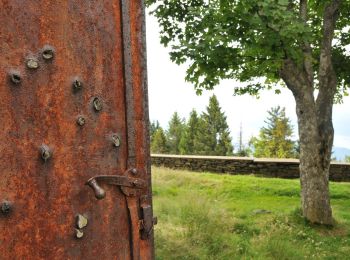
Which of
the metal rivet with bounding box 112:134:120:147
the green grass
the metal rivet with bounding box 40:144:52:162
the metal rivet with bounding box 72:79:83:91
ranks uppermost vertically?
the metal rivet with bounding box 72:79:83:91

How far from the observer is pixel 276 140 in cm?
5803

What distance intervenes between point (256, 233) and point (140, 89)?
7.92 metres

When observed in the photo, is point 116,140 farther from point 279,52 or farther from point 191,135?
point 191,135

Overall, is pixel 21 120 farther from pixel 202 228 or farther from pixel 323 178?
pixel 323 178

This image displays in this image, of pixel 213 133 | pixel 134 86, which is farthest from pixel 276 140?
pixel 134 86

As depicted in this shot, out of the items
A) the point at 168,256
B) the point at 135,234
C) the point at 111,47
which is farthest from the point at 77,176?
the point at 168,256

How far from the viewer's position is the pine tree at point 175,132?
238 ft

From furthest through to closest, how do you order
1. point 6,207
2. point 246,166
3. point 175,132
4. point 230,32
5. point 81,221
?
point 175,132, point 246,166, point 230,32, point 81,221, point 6,207

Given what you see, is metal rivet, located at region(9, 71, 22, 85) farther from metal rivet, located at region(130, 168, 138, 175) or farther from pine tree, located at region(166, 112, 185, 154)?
pine tree, located at region(166, 112, 185, 154)

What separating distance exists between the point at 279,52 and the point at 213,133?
2078 inches

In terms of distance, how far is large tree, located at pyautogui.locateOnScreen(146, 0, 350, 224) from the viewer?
741 centimetres

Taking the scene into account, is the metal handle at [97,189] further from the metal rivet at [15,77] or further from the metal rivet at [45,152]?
the metal rivet at [15,77]

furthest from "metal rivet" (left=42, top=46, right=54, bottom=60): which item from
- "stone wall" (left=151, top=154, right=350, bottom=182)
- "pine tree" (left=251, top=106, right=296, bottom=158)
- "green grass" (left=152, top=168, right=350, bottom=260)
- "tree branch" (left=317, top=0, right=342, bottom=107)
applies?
"pine tree" (left=251, top=106, right=296, bottom=158)

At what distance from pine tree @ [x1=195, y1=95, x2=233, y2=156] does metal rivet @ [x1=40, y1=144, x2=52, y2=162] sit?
188 feet
